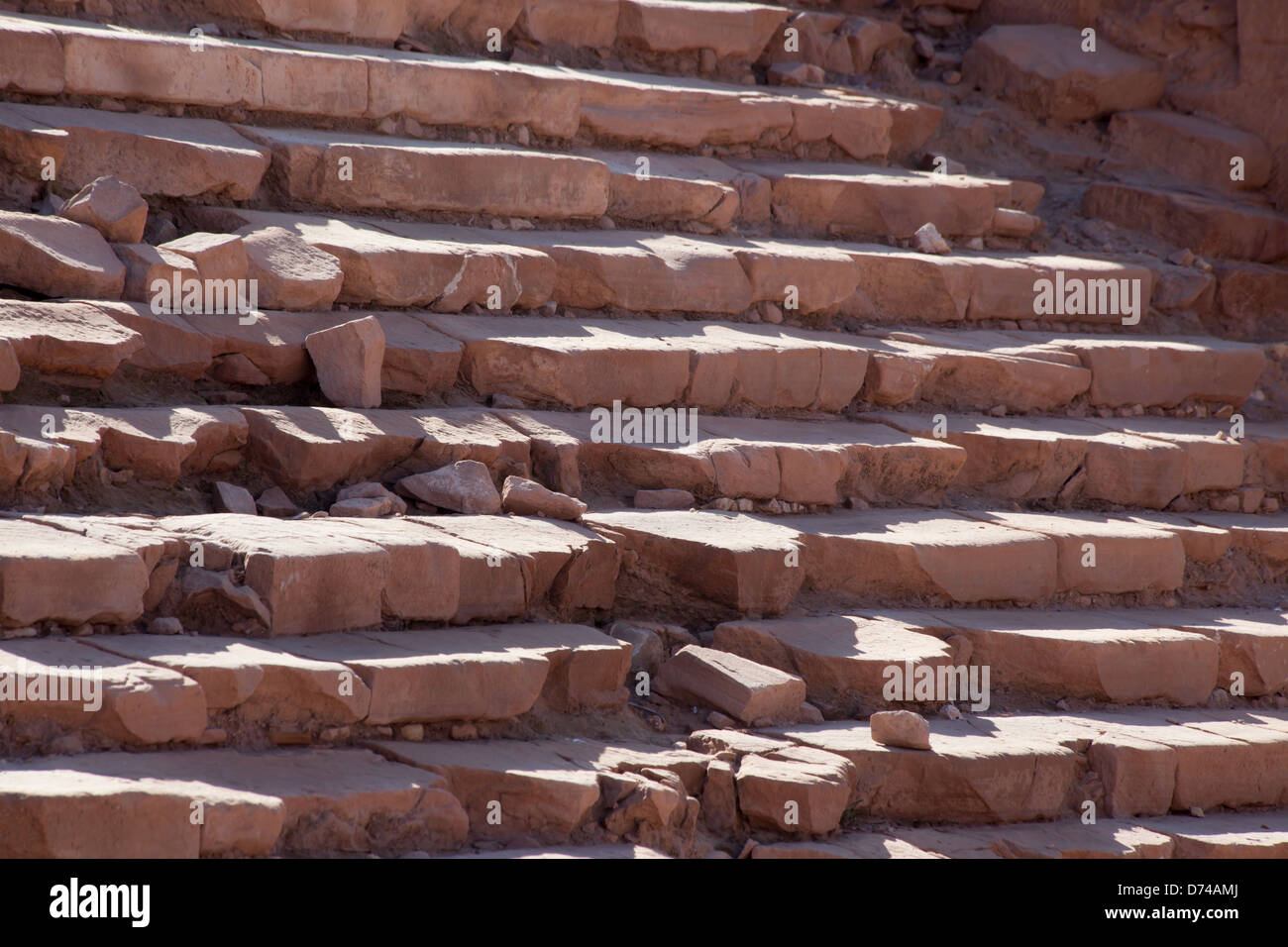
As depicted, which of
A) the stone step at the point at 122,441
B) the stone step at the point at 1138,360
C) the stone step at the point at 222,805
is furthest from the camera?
the stone step at the point at 1138,360

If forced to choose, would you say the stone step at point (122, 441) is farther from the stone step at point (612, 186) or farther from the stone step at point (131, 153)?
the stone step at point (612, 186)

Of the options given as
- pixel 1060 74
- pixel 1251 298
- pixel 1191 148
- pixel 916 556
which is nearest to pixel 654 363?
pixel 916 556

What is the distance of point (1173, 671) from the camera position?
7.23 metres

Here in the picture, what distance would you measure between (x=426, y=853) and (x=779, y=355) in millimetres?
3875

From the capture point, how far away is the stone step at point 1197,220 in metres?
10.7

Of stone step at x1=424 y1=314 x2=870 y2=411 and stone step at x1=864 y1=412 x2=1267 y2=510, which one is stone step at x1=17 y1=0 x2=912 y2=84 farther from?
stone step at x1=864 y1=412 x2=1267 y2=510

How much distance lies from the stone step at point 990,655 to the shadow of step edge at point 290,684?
0.98 metres

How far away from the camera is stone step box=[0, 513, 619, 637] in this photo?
4.93 m

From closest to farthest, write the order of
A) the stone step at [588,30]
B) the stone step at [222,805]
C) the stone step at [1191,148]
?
the stone step at [222,805], the stone step at [588,30], the stone step at [1191,148]

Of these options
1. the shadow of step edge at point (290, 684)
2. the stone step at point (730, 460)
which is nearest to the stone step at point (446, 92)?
the stone step at point (730, 460)

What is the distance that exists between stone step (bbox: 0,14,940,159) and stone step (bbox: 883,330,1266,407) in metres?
1.92

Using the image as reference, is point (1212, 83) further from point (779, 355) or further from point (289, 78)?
point (289, 78)

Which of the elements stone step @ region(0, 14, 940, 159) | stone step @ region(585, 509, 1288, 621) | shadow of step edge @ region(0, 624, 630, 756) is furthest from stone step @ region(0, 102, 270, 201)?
shadow of step edge @ region(0, 624, 630, 756)

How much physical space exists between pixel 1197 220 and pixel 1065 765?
5.88 meters
